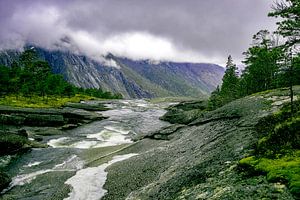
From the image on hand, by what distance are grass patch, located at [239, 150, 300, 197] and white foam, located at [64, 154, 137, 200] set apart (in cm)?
1339

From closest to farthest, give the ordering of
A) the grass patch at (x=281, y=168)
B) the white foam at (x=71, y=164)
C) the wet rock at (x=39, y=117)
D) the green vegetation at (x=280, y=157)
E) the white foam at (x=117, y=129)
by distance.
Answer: the grass patch at (x=281, y=168)
the green vegetation at (x=280, y=157)
the white foam at (x=71, y=164)
the white foam at (x=117, y=129)
the wet rock at (x=39, y=117)

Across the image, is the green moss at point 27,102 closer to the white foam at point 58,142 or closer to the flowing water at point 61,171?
the white foam at point 58,142

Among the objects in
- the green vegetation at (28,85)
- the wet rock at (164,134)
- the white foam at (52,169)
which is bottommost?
the white foam at (52,169)

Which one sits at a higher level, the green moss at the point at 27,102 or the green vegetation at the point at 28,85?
the green vegetation at the point at 28,85

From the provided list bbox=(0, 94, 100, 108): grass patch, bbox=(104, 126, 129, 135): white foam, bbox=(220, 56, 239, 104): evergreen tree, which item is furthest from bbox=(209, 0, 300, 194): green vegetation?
bbox=(0, 94, 100, 108): grass patch

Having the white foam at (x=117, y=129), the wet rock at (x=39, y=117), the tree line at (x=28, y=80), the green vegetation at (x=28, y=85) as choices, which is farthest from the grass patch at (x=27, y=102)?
the white foam at (x=117, y=129)

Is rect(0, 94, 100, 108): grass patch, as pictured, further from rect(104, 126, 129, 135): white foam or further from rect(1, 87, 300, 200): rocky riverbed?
rect(1, 87, 300, 200): rocky riverbed

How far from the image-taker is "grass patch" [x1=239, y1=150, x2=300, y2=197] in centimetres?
Result: 1355

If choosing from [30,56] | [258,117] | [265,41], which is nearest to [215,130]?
[258,117]

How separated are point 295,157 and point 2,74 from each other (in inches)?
4032

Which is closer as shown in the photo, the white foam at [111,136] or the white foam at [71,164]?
the white foam at [71,164]

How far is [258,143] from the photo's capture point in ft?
67.7

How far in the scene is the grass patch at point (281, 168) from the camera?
1355 cm

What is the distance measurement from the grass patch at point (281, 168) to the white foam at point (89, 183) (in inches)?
527
